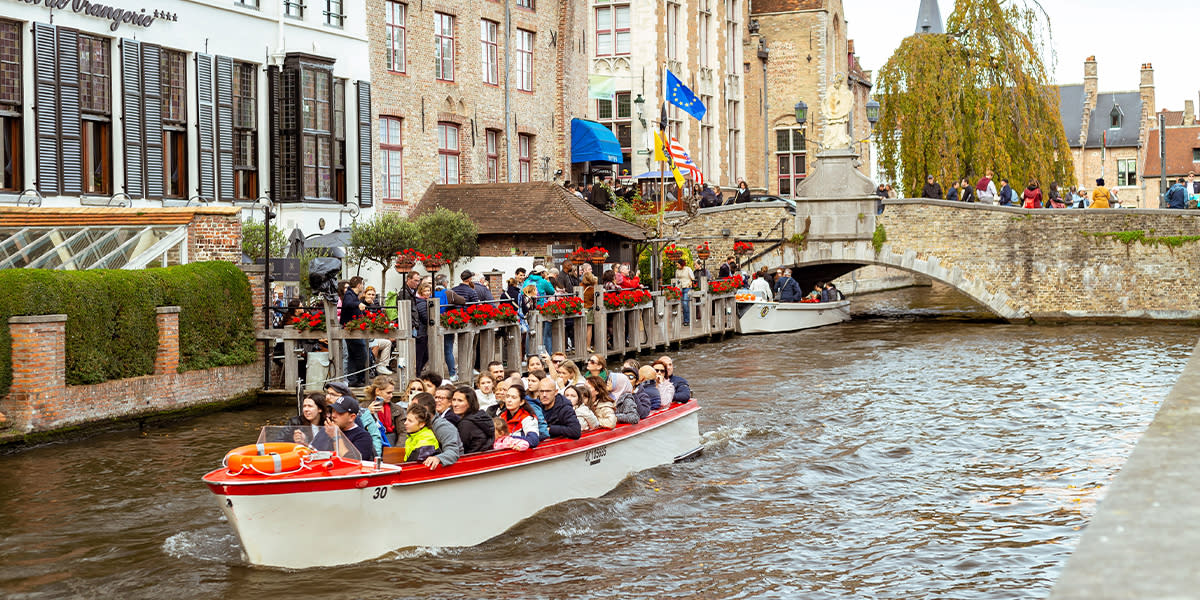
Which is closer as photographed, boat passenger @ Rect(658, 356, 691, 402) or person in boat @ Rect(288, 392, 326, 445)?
person in boat @ Rect(288, 392, 326, 445)

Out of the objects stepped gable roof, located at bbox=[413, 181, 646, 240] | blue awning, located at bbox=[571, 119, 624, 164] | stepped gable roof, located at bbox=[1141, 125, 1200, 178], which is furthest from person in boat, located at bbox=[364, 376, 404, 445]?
stepped gable roof, located at bbox=[1141, 125, 1200, 178]

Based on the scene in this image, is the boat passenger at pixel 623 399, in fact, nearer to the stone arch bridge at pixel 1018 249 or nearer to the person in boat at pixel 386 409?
the person in boat at pixel 386 409

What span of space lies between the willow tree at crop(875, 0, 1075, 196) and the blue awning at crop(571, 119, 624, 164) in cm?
837

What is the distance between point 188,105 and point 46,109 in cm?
286

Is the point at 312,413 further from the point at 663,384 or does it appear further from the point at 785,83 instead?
the point at 785,83

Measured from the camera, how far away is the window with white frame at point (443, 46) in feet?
91.3

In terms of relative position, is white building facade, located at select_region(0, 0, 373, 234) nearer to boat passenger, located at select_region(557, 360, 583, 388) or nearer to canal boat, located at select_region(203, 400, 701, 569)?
boat passenger, located at select_region(557, 360, 583, 388)

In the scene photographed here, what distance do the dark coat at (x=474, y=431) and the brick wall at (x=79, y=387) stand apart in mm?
6282

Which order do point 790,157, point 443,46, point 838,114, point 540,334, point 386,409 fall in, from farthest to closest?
point 790,157
point 838,114
point 443,46
point 540,334
point 386,409

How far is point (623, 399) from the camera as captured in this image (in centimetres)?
1278

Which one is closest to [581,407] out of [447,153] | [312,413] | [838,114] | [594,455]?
[594,455]

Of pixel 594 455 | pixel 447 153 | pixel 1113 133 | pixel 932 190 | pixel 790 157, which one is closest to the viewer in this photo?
pixel 594 455

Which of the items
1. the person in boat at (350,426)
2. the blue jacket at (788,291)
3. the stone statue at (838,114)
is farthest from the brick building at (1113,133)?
the person in boat at (350,426)

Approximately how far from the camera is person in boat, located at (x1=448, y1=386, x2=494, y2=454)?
1028 centimetres
